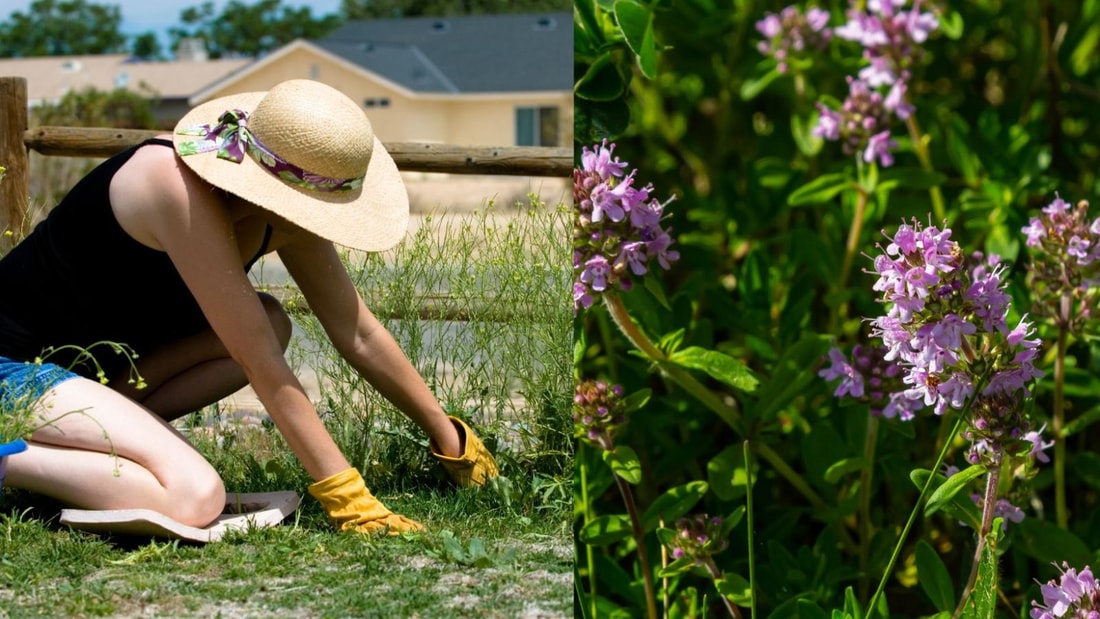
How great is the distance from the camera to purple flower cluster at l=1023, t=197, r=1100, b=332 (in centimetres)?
109

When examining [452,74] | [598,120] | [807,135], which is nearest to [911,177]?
[807,135]

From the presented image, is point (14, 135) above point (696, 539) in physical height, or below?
above

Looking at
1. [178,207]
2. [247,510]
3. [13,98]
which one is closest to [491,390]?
[247,510]

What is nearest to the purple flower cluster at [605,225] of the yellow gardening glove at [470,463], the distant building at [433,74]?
the yellow gardening glove at [470,463]

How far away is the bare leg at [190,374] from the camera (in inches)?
61.0

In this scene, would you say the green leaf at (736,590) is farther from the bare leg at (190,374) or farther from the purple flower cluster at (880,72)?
the bare leg at (190,374)

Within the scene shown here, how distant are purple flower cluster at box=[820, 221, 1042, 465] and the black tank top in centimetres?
82

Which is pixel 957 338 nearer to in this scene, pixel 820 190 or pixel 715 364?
pixel 715 364

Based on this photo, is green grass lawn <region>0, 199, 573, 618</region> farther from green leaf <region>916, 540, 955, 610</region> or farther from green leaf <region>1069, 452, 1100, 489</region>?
green leaf <region>1069, 452, 1100, 489</region>

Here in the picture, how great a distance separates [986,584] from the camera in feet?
3.08

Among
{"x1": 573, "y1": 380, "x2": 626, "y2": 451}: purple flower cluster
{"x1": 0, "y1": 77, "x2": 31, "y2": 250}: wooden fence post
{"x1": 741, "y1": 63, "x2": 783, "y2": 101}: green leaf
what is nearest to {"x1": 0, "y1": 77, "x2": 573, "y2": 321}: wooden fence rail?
{"x1": 0, "y1": 77, "x2": 31, "y2": 250}: wooden fence post

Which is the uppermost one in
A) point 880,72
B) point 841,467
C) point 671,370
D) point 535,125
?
point 535,125

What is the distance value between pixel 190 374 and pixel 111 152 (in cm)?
96

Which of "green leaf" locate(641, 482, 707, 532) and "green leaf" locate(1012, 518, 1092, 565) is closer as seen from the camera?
"green leaf" locate(641, 482, 707, 532)
